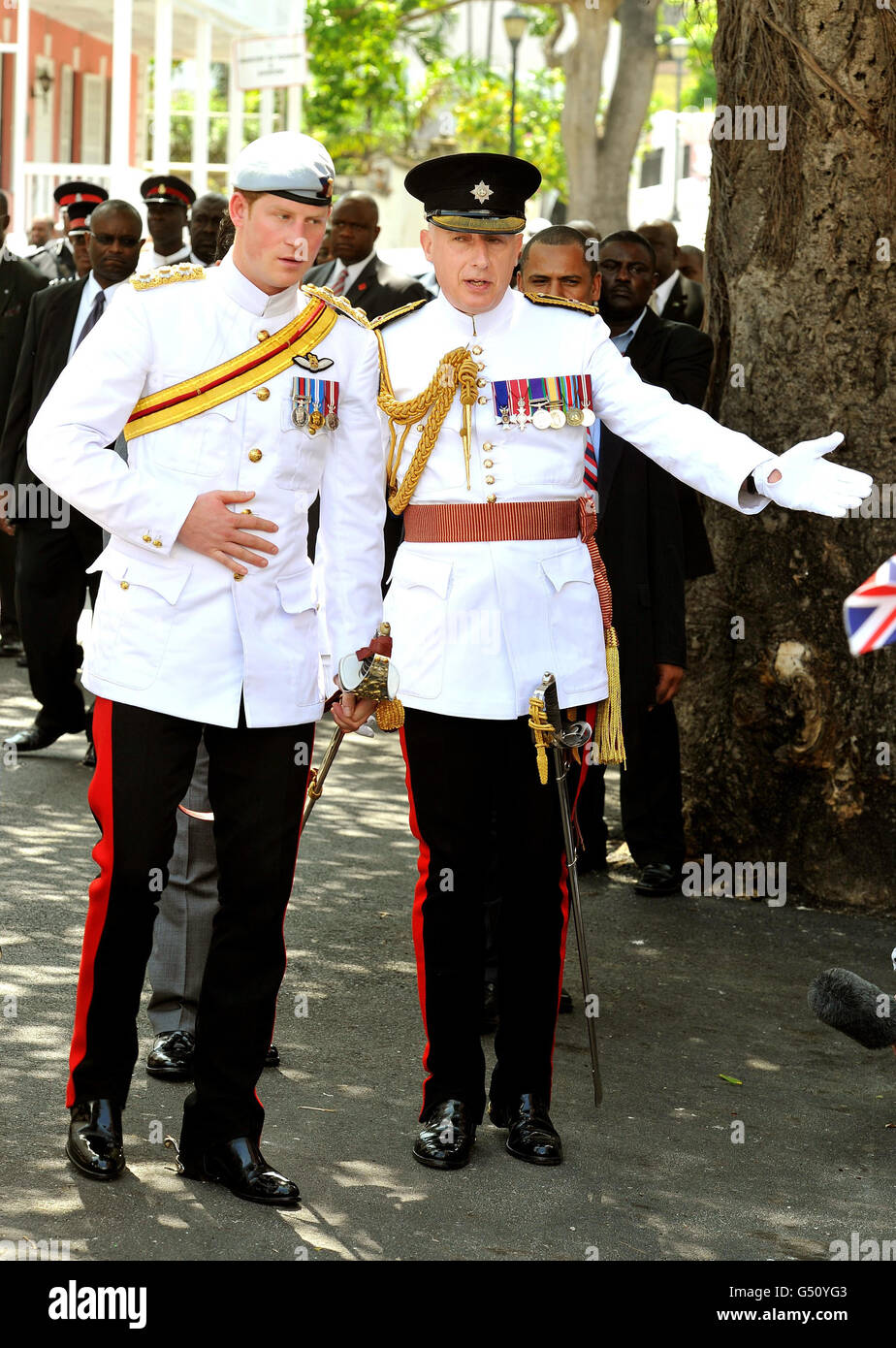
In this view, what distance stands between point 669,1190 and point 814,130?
3.99 m

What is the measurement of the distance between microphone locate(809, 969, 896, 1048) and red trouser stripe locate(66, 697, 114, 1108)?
168 centimetres

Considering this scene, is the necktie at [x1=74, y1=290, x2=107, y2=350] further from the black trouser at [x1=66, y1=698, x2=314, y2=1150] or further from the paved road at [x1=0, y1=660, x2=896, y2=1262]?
the black trouser at [x1=66, y1=698, x2=314, y2=1150]

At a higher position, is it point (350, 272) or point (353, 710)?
point (350, 272)

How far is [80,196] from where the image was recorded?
1227cm

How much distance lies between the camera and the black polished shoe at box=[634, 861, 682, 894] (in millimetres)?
7051

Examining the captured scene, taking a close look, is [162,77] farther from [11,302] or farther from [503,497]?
[503,497]

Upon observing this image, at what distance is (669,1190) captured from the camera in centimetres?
443

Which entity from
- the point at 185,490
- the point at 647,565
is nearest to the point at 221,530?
the point at 185,490

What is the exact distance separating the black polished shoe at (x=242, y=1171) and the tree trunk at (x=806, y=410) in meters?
3.27

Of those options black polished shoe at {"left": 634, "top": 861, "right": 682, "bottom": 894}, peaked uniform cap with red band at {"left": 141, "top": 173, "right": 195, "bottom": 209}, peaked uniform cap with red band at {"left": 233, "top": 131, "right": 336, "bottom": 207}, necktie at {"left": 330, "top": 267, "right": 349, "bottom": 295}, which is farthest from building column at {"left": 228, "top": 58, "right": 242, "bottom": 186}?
peaked uniform cap with red band at {"left": 233, "top": 131, "right": 336, "bottom": 207}

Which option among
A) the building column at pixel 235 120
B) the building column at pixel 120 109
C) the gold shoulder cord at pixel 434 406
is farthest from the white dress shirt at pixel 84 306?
the building column at pixel 235 120

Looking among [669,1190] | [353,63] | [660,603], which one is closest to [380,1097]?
[669,1190]

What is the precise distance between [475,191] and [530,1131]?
219 cm
